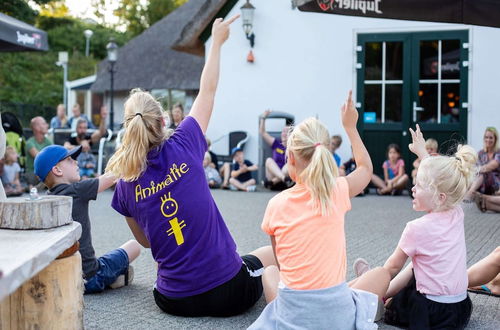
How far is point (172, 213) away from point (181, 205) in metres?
0.07

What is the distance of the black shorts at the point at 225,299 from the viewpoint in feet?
12.5

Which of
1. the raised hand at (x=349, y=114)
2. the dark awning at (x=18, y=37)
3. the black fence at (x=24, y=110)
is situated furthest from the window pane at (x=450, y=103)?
the black fence at (x=24, y=110)

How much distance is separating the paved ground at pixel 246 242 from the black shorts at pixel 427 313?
0.44 feet

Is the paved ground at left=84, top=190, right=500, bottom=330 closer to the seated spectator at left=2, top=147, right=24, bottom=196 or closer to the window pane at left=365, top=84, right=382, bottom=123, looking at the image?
the seated spectator at left=2, top=147, right=24, bottom=196

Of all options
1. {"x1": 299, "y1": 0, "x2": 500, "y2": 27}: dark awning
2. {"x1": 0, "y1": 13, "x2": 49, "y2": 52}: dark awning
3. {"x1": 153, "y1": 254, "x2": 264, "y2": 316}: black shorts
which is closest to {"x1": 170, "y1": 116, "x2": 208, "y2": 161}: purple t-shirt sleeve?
{"x1": 153, "y1": 254, "x2": 264, "y2": 316}: black shorts

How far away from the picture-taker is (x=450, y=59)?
12516 millimetres

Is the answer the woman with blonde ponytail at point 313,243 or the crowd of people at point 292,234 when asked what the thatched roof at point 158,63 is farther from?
the woman with blonde ponytail at point 313,243

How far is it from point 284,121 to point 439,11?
27.8 ft

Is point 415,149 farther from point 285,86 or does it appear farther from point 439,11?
point 285,86

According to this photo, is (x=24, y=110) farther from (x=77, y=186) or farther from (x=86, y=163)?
(x=77, y=186)

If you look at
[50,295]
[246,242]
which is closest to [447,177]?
[50,295]

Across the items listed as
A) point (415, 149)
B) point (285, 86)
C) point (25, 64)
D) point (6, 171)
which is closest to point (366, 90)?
point (285, 86)

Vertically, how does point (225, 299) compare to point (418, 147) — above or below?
below

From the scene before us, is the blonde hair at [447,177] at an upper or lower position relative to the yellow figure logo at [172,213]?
upper
